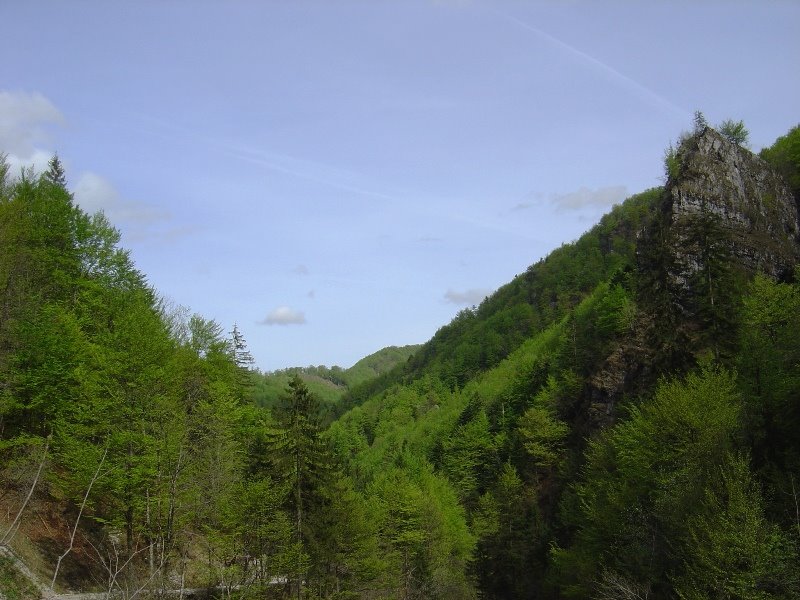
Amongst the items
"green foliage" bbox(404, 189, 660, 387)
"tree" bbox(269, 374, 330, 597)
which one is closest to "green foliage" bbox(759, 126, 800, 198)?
"tree" bbox(269, 374, 330, 597)

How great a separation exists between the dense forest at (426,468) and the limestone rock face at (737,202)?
0.75 ft

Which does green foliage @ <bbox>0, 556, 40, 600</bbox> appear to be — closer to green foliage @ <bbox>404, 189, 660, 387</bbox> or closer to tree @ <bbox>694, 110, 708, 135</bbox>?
tree @ <bbox>694, 110, 708, 135</bbox>

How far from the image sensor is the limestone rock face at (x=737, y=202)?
49.8 meters

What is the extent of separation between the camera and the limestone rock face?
4978 centimetres

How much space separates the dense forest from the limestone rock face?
0.75 ft

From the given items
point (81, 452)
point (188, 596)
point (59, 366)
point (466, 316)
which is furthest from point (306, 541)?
point (466, 316)

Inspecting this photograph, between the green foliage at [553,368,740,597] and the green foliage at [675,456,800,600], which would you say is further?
the green foliage at [553,368,740,597]

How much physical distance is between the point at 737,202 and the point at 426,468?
38.4 metres

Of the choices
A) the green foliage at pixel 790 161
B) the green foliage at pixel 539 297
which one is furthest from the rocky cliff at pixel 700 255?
the green foliage at pixel 539 297

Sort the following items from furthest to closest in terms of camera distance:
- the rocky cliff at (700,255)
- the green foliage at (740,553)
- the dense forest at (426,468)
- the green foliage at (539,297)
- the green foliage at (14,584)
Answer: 1. the green foliage at (539,297)
2. the rocky cliff at (700,255)
3. the dense forest at (426,468)
4. the green foliage at (14,584)
5. the green foliage at (740,553)

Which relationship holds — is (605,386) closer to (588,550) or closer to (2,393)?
(588,550)

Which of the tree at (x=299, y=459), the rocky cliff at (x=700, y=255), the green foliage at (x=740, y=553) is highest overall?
the rocky cliff at (x=700, y=255)

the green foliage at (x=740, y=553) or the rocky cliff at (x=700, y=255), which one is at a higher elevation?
the rocky cliff at (x=700, y=255)

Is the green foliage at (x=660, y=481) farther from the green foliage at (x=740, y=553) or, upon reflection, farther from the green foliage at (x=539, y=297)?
the green foliage at (x=539, y=297)
